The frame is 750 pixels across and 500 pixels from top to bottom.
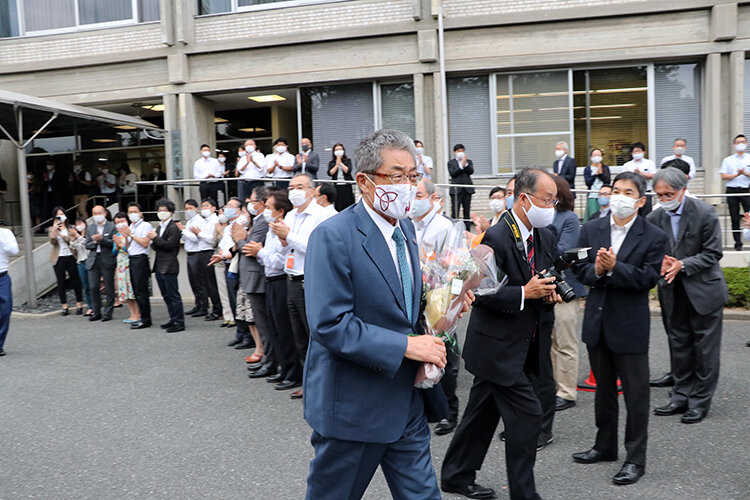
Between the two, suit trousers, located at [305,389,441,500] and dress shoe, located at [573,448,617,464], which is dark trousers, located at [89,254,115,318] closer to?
dress shoe, located at [573,448,617,464]

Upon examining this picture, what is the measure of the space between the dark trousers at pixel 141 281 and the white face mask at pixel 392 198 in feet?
29.8

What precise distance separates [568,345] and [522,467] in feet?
7.78

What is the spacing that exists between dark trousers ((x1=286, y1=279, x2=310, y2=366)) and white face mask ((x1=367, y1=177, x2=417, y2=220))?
3.86 meters

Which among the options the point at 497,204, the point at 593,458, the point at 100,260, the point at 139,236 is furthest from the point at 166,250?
the point at 593,458

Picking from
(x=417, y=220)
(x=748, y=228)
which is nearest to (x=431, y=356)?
(x=417, y=220)

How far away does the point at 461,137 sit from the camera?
16547 millimetres

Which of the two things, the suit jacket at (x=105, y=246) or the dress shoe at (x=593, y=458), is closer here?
the dress shoe at (x=593, y=458)

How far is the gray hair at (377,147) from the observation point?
9.21 ft

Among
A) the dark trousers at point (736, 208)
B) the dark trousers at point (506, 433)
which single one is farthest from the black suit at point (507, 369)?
the dark trousers at point (736, 208)

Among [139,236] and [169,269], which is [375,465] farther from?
[139,236]

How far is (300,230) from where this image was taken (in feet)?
21.7

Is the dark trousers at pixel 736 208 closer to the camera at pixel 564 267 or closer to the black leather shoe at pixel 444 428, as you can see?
the black leather shoe at pixel 444 428

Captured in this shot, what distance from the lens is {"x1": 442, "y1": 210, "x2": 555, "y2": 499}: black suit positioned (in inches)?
152

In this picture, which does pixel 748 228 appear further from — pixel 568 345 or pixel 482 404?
pixel 482 404
